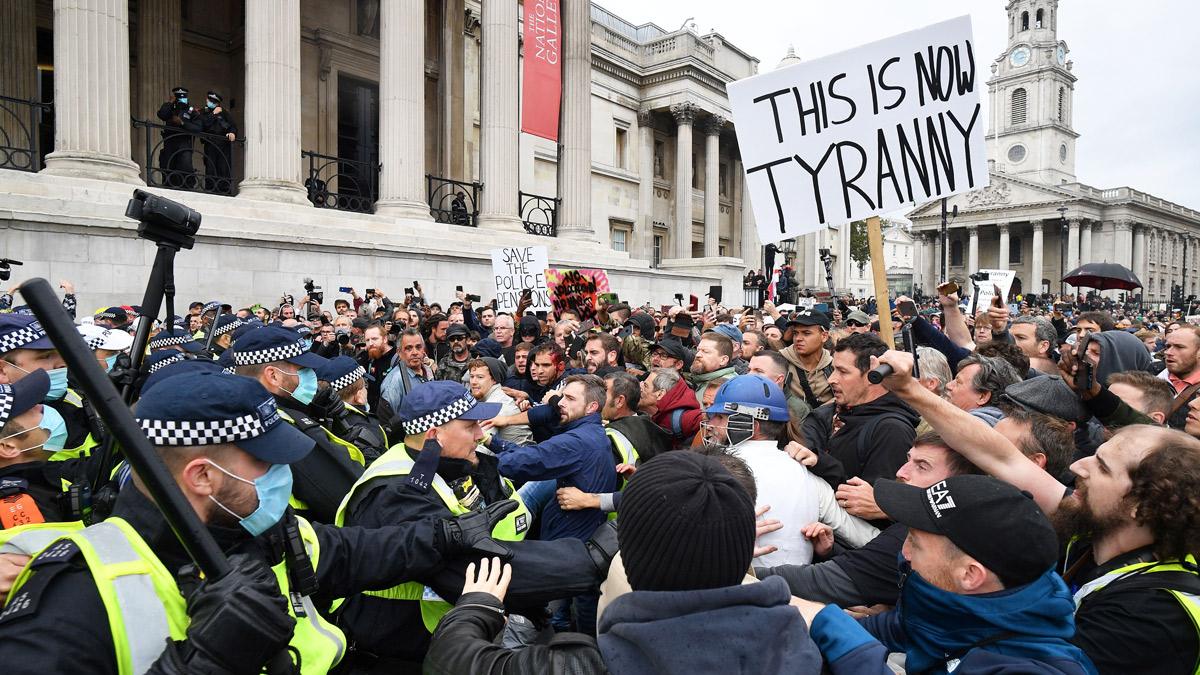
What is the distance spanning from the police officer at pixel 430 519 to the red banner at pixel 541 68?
1599 centimetres

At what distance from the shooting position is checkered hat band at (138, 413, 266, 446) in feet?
6.29

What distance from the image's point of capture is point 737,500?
154cm

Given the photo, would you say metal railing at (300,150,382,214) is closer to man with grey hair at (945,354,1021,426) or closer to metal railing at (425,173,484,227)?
metal railing at (425,173,484,227)

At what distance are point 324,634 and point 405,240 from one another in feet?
46.8

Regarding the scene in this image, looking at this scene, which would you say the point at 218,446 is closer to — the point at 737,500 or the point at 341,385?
the point at 737,500

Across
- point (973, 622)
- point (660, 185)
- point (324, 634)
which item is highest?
point (660, 185)

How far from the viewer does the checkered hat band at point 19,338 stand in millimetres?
3848

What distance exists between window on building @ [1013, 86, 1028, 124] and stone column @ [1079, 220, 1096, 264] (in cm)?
2361

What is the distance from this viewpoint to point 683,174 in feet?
113

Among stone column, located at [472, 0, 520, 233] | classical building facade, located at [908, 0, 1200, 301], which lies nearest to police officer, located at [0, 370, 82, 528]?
stone column, located at [472, 0, 520, 233]

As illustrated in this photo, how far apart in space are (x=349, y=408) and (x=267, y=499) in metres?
2.90

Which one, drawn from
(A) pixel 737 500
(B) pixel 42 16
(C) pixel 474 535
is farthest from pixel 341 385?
(B) pixel 42 16

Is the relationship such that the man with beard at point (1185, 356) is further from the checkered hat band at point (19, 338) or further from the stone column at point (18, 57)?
the stone column at point (18, 57)

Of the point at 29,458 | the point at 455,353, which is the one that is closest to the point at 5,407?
the point at 29,458
